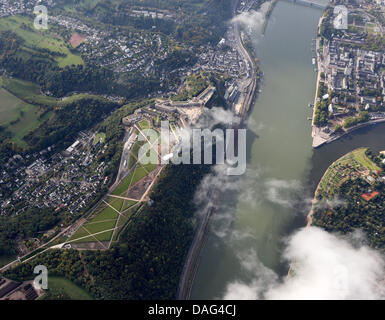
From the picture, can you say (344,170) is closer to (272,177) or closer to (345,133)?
(345,133)

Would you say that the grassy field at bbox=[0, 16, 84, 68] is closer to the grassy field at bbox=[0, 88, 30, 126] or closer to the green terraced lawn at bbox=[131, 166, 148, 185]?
the grassy field at bbox=[0, 88, 30, 126]

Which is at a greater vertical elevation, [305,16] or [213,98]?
[305,16]

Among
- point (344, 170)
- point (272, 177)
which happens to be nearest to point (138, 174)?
point (272, 177)

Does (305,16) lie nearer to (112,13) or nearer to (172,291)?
(112,13)

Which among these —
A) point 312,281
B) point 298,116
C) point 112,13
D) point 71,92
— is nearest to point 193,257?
point 312,281

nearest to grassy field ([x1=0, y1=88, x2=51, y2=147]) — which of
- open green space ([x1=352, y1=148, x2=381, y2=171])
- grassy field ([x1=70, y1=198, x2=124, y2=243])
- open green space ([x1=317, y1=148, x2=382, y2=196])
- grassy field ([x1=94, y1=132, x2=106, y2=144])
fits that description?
grassy field ([x1=94, y1=132, x2=106, y2=144])

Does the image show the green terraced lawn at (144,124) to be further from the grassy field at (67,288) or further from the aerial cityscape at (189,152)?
the grassy field at (67,288)
